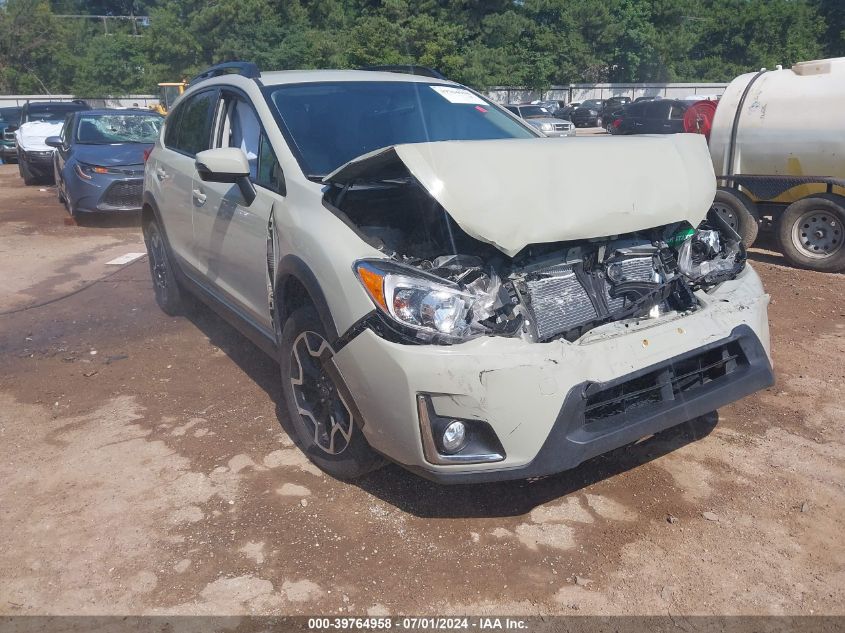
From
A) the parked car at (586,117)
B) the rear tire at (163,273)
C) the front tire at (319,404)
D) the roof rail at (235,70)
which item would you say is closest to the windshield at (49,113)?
the rear tire at (163,273)

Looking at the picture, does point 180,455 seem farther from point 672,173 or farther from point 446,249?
point 672,173

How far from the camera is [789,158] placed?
7.39 metres

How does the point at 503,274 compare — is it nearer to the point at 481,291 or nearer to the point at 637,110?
the point at 481,291

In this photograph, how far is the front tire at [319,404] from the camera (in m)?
3.31

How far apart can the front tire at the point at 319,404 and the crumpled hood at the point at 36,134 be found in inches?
566

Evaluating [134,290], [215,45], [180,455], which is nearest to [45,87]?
[215,45]

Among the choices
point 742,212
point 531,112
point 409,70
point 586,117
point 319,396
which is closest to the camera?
point 319,396

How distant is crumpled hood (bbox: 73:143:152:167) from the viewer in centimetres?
1048

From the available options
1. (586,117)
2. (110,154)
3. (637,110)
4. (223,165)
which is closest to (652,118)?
(637,110)

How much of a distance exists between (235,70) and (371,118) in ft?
3.63

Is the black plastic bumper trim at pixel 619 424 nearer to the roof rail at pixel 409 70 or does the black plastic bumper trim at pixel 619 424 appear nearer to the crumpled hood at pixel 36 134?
the roof rail at pixel 409 70

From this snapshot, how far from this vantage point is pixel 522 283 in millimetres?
3119

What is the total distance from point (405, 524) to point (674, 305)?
1.54 metres

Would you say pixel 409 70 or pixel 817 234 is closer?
pixel 409 70
